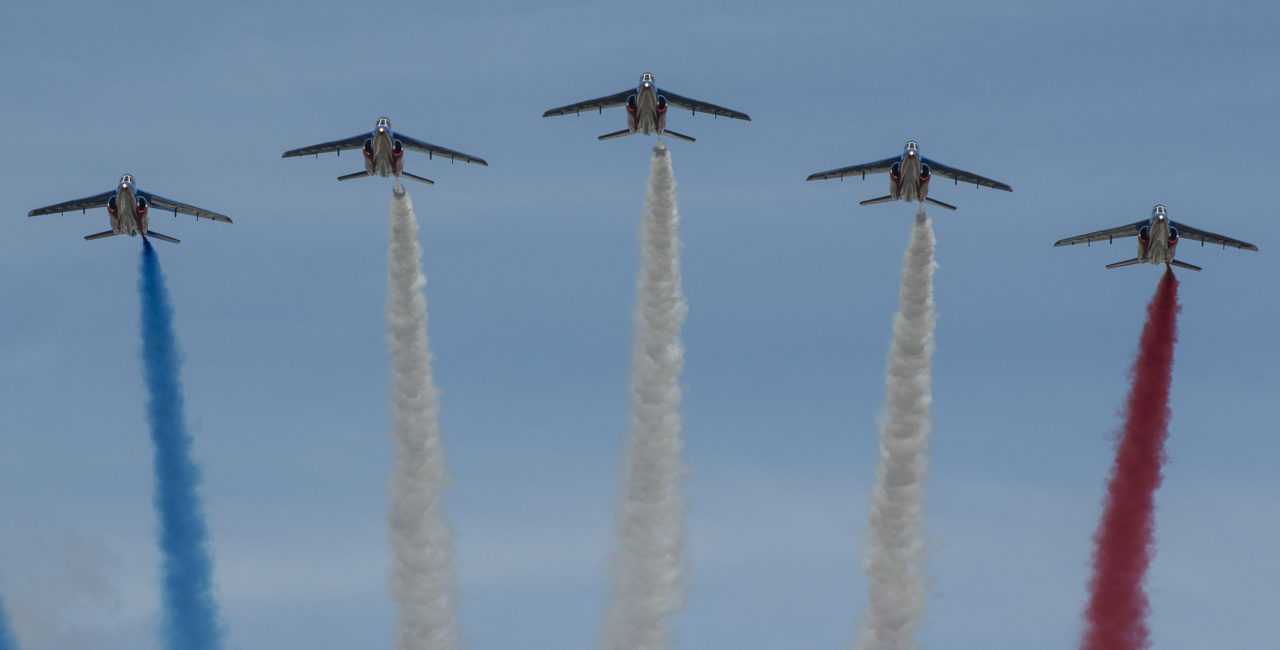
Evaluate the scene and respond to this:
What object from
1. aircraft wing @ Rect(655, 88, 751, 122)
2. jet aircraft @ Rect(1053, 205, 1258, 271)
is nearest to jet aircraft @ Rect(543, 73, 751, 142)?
aircraft wing @ Rect(655, 88, 751, 122)

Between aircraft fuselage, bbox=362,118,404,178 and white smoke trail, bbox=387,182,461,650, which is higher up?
aircraft fuselage, bbox=362,118,404,178

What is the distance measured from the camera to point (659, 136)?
12425cm

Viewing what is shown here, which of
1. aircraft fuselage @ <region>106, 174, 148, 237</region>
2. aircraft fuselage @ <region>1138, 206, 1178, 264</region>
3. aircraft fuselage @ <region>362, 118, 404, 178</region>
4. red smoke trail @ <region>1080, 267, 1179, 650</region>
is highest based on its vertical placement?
aircraft fuselage @ <region>362, 118, 404, 178</region>

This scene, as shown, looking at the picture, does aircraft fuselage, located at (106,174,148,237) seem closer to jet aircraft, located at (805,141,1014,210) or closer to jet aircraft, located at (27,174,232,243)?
jet aircraft, located at (27,174,232,243)

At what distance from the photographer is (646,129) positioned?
405 feet

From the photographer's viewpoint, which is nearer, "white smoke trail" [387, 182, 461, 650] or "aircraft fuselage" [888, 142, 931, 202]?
"aircraft fuselage" [888, 142, 931, 202]

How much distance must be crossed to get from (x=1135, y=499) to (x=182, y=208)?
44966mm

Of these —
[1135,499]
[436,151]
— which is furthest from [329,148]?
[1135,499]

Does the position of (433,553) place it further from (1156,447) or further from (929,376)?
(1156,447)

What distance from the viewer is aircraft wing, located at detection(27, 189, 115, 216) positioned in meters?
128

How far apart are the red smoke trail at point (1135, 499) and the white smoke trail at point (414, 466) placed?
29.0 meters

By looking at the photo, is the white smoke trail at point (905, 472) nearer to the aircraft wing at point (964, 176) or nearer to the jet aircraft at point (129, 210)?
the aircraft wing at point (964, 176)

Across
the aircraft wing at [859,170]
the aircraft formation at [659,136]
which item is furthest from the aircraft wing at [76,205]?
the aircraft wing at [859,170]

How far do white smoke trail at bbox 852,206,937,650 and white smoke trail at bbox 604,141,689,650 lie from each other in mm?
9292
